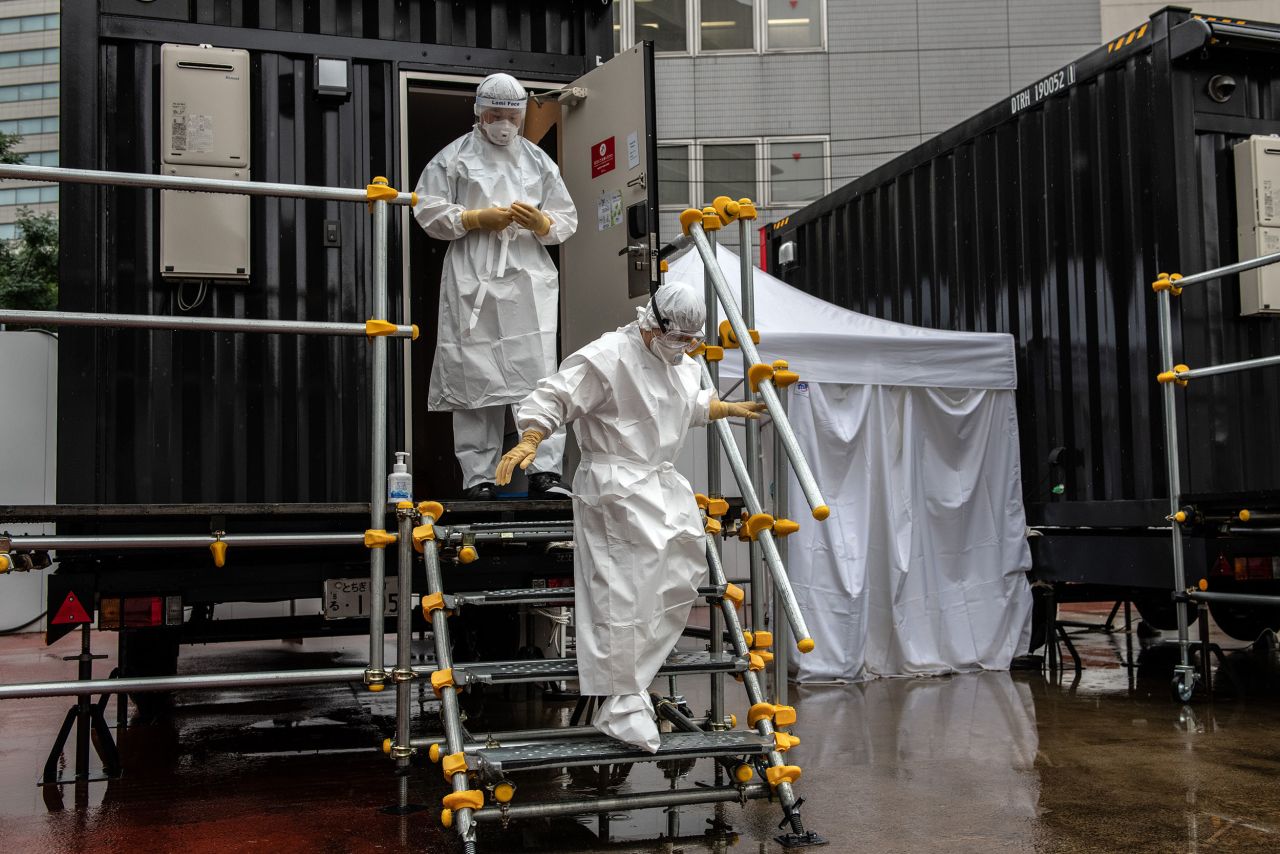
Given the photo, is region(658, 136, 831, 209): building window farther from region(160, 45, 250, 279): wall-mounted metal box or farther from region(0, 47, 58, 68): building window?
region(0, 47, 58, 68): building window

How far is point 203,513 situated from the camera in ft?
15.1

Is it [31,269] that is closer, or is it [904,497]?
[904,497]

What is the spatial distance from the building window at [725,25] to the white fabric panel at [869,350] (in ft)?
35.4

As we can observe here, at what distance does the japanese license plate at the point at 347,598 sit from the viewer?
203 inches

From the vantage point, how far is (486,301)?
577 cm

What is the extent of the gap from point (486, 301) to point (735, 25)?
14.2 meters

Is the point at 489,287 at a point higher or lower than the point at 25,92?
lower

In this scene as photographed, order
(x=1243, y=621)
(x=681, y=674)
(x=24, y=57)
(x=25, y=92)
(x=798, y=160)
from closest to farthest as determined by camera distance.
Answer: (x=681, y=674) < (x=1243, y=621) < (x=798, y=160) < (x=24, y=57) < (x=25, y=92)

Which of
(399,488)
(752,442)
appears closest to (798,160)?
(752,442)

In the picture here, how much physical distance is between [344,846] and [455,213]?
2.85 meters

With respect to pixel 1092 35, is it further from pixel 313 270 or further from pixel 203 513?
pixel 203 513

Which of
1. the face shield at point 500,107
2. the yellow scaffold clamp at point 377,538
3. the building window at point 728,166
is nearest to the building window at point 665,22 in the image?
the building window at point 728,166

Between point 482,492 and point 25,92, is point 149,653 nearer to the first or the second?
point 482,492

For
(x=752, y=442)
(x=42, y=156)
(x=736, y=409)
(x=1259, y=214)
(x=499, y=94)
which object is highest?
(x=42, y=156)
